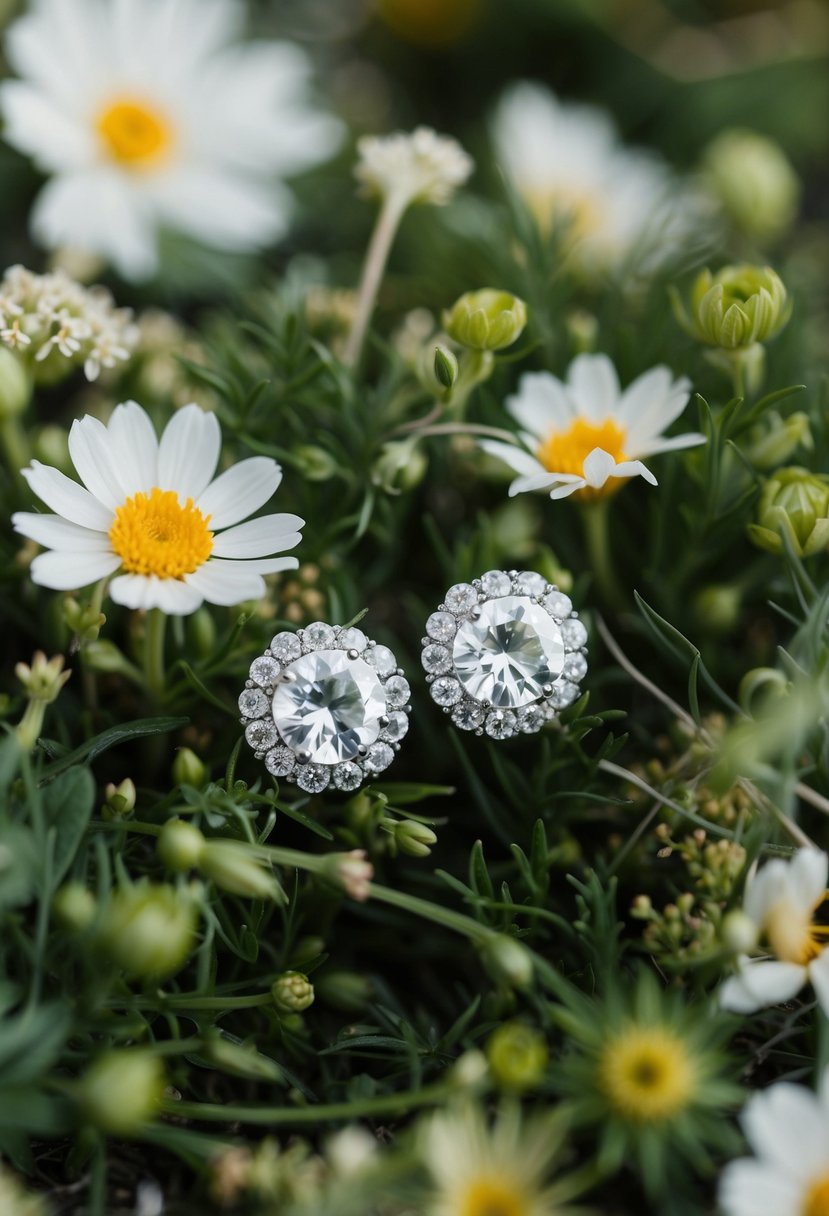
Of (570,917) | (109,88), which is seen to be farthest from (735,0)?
(570,917)

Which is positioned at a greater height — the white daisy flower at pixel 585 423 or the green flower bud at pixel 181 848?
the white daisy flower at pixel 585 423

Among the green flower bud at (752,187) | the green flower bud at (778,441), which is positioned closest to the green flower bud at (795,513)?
the green flower bud at (778,441)

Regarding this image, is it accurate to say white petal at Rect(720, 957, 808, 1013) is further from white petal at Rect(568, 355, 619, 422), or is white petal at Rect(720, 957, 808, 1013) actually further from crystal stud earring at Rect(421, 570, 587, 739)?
white petal at Rect(568, 355, 619, 422)

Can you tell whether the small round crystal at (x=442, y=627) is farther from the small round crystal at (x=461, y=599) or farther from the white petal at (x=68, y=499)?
the white petal at (x=68, y=499)

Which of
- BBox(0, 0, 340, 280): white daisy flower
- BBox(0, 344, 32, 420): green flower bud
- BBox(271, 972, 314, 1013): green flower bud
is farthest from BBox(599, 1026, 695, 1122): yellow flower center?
BBox(0, 0, 340, 280): white daisy flower

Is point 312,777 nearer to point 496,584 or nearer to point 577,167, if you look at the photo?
point 496,584
